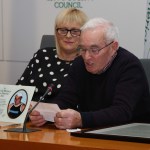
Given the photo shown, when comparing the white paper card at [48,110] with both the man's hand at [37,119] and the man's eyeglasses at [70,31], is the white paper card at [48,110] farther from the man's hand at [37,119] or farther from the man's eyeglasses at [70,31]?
the man's eyeglasses at [70,31]

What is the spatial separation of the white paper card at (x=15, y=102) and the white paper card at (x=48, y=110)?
111mm

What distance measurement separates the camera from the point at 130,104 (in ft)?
7.56

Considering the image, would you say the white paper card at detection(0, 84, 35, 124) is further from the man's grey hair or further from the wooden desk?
the man's grey hair

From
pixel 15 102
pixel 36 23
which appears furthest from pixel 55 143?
pixel 36 23

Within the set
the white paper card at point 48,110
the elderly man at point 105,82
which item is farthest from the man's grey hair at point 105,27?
the white paper card at point 48,110

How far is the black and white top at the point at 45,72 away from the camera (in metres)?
3.21

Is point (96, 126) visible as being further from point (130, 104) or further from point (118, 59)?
point (118, 59)

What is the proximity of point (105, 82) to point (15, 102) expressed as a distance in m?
0.57

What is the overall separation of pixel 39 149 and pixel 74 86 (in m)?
0.89

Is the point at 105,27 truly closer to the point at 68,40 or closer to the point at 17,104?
the point at 17,104

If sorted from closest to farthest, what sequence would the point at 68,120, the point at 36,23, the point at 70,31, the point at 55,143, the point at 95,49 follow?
the point at 55,143 < the point at 68,120 < the point at 95,49 < the point at 70,31 < the point at 36,23

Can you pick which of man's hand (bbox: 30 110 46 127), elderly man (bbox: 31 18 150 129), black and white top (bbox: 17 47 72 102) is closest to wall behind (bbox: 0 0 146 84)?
black and white top (bbox: 17 47 72 102)

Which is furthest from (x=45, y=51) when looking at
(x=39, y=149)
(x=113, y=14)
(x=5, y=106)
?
(x=39, y=149)

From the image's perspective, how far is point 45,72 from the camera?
3303 mm
